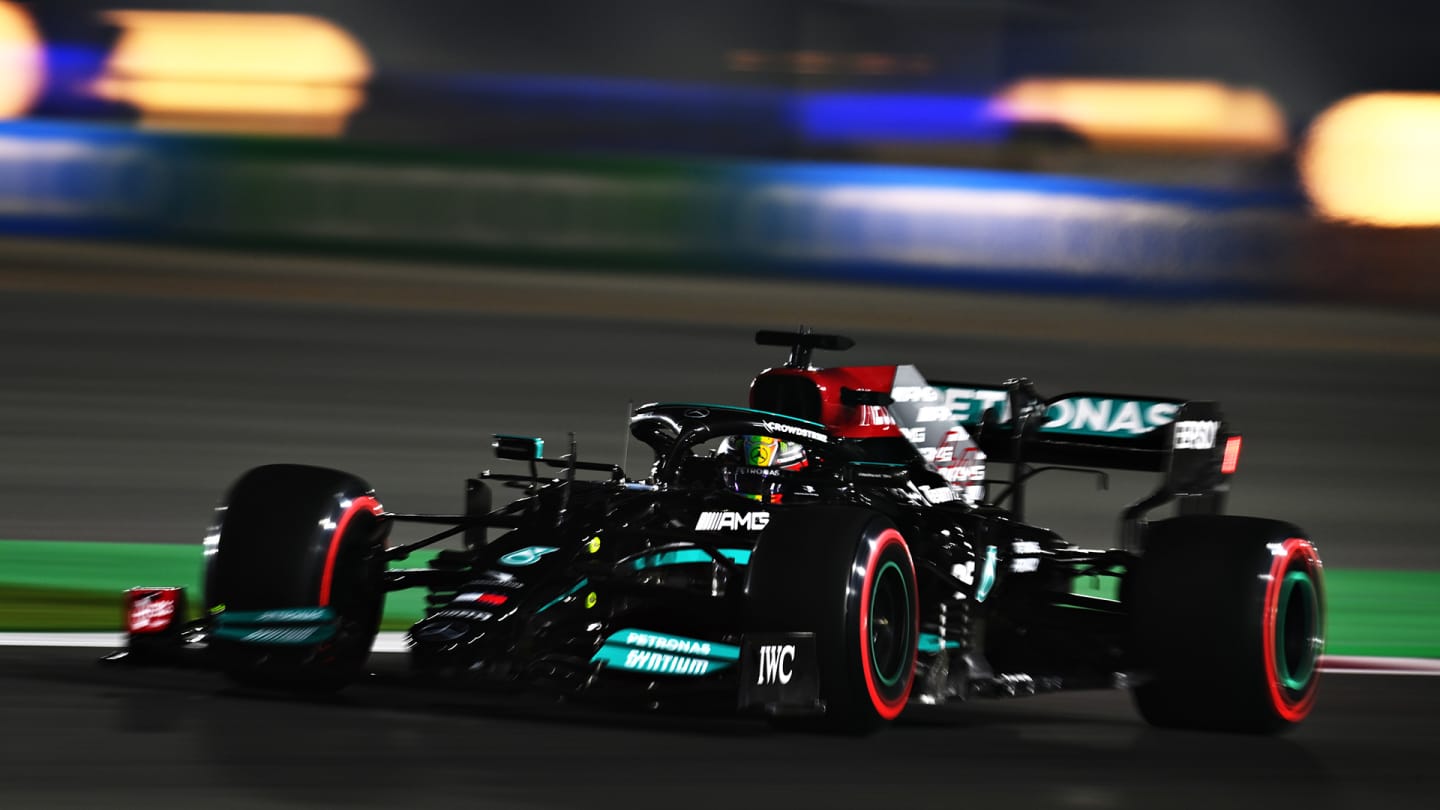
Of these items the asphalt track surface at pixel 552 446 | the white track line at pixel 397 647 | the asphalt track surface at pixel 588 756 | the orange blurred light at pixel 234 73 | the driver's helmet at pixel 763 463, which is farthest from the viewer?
the orange blurred light at pixel 234 73

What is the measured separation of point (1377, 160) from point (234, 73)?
1365cm

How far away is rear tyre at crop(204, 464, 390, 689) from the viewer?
6664 mm

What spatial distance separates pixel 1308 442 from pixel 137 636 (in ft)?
39.7

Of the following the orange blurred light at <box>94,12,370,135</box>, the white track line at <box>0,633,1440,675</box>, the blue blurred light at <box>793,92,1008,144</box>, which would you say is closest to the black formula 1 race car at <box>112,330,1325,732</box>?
the white track line at <box>0,633,1440,675</box>

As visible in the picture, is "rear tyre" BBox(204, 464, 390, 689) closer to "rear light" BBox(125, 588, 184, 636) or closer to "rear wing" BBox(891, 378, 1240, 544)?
"rear light" BBox(125, 588, 184, 636)

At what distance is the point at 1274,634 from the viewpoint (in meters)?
7.08

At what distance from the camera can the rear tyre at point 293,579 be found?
21.9ft

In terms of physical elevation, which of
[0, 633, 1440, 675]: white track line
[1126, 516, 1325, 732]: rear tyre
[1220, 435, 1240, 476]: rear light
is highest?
[1220, 435, 1240, 476]: rear light

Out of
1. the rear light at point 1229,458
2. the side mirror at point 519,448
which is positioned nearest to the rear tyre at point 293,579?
the side mirror at point 519,448

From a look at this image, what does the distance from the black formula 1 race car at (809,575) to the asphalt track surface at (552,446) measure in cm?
18

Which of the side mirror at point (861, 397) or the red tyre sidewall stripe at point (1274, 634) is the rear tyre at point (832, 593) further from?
the red tyre sidewall stripe at point (1274, 634)

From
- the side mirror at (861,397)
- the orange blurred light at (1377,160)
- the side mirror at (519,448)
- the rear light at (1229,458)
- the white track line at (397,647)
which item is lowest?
the white track line at (397,647)

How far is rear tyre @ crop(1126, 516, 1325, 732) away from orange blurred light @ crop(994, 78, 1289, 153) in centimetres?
2039

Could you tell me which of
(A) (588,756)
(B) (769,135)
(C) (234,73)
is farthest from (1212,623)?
(C) (234,73)
